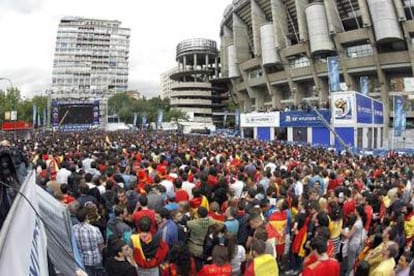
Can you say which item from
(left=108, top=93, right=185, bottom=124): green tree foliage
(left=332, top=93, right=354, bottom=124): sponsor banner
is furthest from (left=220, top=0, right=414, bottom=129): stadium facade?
(left=108, top=93, right=185, bottom=124): green tree foliage

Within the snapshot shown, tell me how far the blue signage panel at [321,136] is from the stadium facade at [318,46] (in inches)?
817

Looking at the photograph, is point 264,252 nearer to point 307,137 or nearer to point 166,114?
point 307,137

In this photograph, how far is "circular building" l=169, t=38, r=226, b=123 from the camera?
119062 millimetres

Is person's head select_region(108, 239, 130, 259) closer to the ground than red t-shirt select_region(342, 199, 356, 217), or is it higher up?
higher up

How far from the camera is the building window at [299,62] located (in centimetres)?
6037

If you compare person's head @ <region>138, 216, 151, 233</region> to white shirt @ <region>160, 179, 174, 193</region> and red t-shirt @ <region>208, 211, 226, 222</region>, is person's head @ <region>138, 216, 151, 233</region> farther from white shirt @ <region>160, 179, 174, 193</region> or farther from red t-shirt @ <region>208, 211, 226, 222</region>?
white shirt @ <region>160, 179, 174, 193</region>

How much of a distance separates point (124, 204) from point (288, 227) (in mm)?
2894

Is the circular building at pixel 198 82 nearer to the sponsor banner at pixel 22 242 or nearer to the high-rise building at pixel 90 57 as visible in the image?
the high-rise building at pixel 90 57

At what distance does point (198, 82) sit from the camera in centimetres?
12038

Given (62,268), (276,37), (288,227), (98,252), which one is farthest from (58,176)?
(276,37)

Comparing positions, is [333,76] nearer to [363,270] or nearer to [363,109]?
[363,109]

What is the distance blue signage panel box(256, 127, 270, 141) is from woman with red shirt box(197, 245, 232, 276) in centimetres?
3495

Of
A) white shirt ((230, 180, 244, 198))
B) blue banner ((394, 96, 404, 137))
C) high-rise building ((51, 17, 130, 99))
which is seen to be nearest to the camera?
white shirt ((230, 180, 244, 198))

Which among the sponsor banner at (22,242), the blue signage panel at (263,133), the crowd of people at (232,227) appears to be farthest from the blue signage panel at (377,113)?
the sponsor banner at (22,242)
